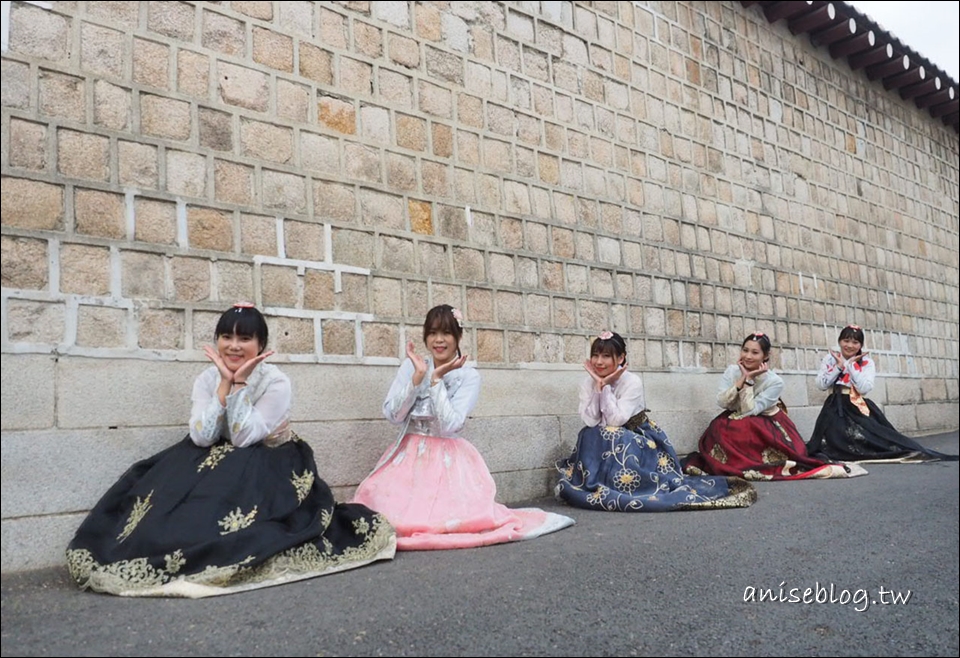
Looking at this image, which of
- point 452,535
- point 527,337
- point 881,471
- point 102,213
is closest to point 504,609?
point 452,535

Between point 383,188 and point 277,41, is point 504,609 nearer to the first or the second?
point 383,188

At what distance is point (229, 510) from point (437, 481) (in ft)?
3.73

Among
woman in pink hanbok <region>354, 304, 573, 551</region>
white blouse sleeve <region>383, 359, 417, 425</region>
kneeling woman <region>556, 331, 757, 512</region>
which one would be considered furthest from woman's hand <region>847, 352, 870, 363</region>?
white blouse sleeve <region>383, 359, 417, 425</region>

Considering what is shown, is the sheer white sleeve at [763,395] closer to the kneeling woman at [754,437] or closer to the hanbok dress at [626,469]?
the kneeling woman at [754,437]

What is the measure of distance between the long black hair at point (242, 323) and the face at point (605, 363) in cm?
228

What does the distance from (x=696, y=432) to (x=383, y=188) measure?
3331mm

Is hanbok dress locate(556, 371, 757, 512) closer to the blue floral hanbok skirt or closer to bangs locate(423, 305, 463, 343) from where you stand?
the blue floral hanbok skirt

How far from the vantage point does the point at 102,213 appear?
3426 mm

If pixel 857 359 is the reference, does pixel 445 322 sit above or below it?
above

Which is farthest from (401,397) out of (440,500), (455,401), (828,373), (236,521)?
(828,373)

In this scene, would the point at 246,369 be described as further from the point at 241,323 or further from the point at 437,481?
the point at 437,481

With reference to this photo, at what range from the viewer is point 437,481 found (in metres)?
3.89

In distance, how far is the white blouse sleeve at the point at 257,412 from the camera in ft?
10.5

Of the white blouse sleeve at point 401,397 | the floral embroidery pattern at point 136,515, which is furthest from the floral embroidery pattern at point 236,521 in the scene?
the white blouse sleeve at point 401,397
